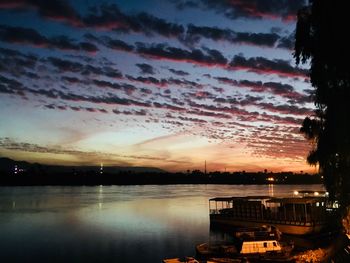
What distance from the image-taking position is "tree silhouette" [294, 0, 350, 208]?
71.0 ft

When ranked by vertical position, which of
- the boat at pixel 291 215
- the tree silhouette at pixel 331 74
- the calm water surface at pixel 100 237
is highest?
the tree silhouette at pixel 331 74

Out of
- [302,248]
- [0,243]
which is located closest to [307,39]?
[302,248]

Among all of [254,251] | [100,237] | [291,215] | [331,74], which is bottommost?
[100,237]

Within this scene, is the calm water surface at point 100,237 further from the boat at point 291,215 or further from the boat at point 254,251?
the boat at point 254,251

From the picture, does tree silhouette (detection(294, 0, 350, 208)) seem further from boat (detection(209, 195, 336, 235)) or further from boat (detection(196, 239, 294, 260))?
boat (detection(209, 195, 336, 235))

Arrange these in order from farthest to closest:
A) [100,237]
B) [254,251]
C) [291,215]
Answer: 1. [100,237]
2. [291,215]
3. [254,251]

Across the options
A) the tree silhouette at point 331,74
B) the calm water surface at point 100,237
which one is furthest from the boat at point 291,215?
the tree silhouette at point 331,74

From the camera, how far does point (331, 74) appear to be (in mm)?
22906

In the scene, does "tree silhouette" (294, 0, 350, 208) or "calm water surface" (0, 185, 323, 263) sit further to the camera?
"calm water surface" (0, 185, 323, 263)

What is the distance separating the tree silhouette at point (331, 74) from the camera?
71.0 ft

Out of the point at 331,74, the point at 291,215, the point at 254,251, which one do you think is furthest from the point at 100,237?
the point at 331,74

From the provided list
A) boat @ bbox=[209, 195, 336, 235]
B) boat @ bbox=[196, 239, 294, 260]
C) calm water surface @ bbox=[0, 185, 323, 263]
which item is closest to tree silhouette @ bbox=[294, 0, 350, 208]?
boat @ bbox=[196, 239, 294, 260]

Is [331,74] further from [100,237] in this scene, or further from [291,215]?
[100,237]

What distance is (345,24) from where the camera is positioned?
69.7ft
